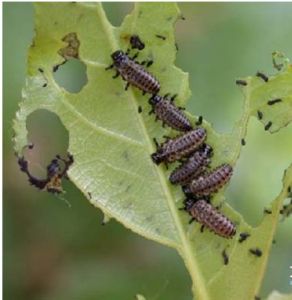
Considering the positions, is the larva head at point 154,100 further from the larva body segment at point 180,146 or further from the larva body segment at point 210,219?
the larva body segment at point 210,219

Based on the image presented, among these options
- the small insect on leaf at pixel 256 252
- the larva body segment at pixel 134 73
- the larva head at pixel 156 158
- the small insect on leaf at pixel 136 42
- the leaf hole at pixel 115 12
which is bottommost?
the small insect on leaf at pixel 256 252

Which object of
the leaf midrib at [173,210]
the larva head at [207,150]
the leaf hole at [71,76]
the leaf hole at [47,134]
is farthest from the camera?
the leaf hole at [47,134]

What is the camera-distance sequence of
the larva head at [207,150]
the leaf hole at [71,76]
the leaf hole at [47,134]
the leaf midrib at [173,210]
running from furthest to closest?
the leaf hole at [47,134], the leaf hole at [71,76], the larva head at [207,150], the leaf midrib at [173,210]

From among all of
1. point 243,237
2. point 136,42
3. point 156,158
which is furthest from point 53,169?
point 243,237

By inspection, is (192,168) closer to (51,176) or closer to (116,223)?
(51,176)

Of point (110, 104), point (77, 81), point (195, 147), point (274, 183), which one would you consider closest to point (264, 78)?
point (195, 147)

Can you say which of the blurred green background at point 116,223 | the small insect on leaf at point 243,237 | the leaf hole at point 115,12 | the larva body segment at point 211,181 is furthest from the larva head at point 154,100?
the leaf hole at point 115,12
